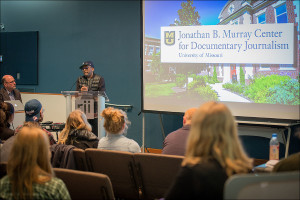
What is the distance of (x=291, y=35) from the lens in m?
4.88

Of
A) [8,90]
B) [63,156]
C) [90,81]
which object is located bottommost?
[63,156]

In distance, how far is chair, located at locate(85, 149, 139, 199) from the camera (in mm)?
3316

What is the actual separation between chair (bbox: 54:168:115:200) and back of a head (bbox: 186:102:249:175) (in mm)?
840

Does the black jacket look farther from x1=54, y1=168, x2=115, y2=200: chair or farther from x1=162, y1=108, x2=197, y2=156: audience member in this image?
x1=54, y1=168, x2=115, y2=200: chair

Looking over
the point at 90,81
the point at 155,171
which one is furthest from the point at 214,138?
the point at 90,81

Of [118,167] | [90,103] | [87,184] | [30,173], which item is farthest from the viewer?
[90,103]

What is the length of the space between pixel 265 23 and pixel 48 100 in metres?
3.74

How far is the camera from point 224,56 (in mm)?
5445

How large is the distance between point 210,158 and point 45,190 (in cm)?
90

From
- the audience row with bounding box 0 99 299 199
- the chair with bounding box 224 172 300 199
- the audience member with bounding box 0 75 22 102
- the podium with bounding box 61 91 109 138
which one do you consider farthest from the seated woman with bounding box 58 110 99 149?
the audience member with bounding box 0 75 22 102

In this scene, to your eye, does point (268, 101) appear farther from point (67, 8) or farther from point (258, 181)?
point (67, 8)

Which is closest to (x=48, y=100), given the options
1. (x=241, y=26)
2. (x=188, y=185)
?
(x=241, y=26)

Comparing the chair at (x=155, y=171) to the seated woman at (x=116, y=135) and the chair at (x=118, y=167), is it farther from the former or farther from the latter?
the seated woman at (x=116, y=135)

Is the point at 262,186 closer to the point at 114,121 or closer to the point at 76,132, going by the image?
the point at 114,121
